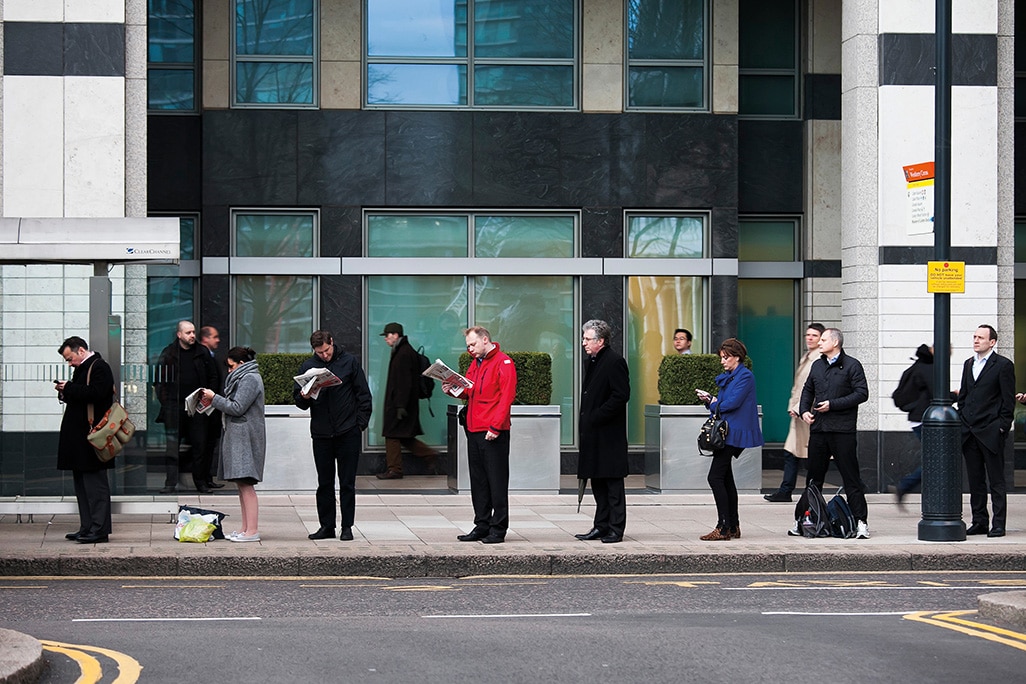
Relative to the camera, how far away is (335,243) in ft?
64.8

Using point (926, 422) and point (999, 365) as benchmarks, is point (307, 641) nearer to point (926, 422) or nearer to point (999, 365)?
point (926, 422)

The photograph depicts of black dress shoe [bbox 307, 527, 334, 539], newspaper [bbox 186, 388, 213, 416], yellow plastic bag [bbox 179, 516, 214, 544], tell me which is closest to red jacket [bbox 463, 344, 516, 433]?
black dress shoe [bbox 307, 527, 334, 539]

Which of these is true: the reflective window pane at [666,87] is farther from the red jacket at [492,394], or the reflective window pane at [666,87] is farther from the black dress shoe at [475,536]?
the black dress shoe at [475,536]

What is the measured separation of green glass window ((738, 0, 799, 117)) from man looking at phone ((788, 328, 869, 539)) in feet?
26.9

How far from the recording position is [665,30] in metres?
20.4

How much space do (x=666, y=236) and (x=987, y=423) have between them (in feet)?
24.0

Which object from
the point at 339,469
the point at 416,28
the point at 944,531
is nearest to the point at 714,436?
the point at 944,531

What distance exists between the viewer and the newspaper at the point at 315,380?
1261cm

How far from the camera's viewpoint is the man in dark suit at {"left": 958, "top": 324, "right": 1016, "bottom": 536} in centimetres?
1373

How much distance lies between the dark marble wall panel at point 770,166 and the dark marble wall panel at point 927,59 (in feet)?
9.75

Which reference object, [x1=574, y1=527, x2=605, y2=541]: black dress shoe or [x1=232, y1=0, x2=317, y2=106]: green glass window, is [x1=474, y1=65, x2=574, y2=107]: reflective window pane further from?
[x1=574, y1=527, x2=605, y2=541]: black dress shoe

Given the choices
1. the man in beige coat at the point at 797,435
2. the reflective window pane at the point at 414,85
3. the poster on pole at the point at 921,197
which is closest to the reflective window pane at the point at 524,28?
the reflective window pane at the point at 414,85

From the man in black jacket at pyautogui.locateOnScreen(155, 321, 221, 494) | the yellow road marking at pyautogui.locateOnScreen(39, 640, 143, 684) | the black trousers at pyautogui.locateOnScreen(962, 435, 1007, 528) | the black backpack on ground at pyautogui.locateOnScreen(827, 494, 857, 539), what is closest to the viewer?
the yellow road marking at pyautogui.locateOnScreen(39, 640, 143, 684)

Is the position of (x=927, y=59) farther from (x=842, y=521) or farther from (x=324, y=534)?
(x=324, y=534)
